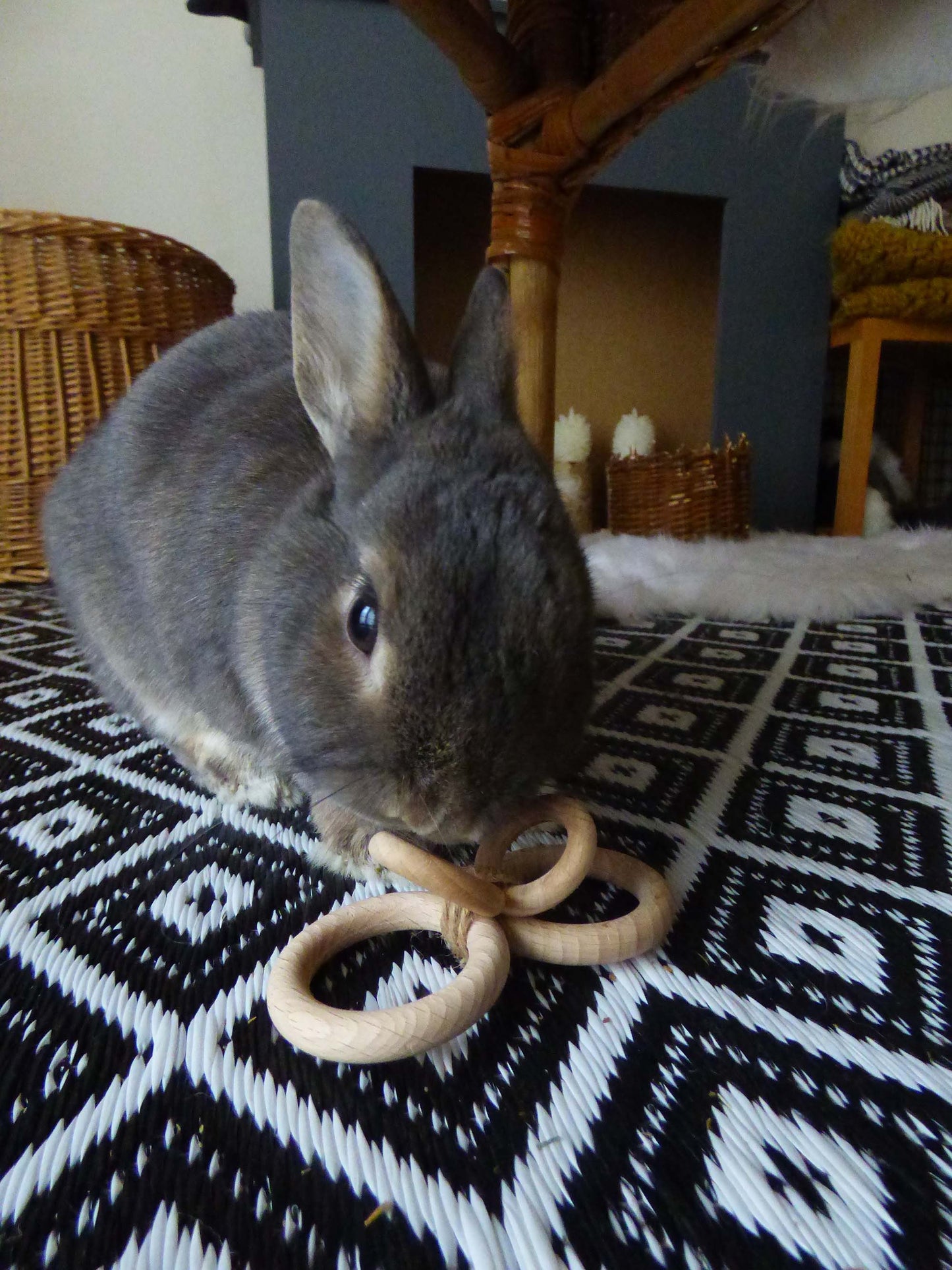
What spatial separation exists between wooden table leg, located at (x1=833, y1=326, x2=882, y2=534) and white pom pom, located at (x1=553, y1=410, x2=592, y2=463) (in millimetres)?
1046

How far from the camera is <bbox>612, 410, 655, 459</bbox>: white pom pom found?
11.2 feet

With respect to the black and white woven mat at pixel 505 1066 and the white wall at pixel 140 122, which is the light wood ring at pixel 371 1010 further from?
the white wall at pixel 140 122

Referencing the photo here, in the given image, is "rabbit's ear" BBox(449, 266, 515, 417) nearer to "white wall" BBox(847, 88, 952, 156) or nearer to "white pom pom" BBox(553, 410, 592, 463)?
"white pom pom" BBox(553, 410, 592, 463)

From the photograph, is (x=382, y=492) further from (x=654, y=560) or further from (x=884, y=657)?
(x=654, y=560)

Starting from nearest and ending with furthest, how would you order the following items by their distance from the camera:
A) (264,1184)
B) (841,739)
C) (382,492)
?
(264,1184) → (382,492) → (841,739)

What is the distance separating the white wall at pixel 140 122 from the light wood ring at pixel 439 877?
122 inches

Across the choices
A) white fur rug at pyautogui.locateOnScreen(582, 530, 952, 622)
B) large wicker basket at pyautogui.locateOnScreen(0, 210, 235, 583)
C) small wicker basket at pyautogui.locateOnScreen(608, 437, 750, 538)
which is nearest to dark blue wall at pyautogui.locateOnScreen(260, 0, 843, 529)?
small wicker basket at pyautogui.locateOnScreen(608, 437, 750, 538)

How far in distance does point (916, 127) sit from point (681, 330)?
4.61 ft

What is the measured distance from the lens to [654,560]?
7.70 ft

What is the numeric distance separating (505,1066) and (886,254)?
3256 millimetres

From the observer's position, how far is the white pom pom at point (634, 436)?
343cm

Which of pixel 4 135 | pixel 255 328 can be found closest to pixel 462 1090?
pixel 255 328

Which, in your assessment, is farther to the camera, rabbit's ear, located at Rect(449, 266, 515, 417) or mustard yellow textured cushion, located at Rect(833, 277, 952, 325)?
mustard yellow textured cushion, located at Rect(833, 277, 952, 325)

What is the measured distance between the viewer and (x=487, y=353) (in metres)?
0.86
